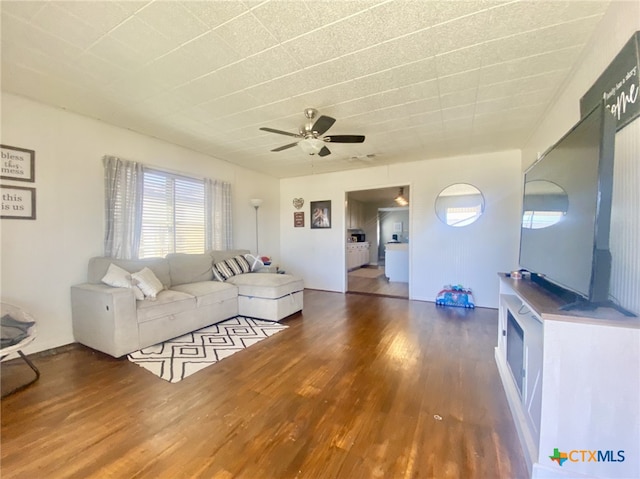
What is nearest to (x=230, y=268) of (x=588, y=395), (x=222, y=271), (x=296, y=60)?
(x=222, y=271)

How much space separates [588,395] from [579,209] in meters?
0.86

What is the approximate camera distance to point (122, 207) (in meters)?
3.29

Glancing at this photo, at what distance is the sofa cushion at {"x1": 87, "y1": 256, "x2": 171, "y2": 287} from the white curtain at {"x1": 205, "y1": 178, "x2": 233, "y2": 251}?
41.7 inches

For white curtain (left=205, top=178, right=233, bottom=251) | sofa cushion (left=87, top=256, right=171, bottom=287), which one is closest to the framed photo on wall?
white curtain (left=205, top=178, right=233, bottom=251)

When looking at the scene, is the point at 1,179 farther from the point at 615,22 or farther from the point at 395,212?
the point at 395,212

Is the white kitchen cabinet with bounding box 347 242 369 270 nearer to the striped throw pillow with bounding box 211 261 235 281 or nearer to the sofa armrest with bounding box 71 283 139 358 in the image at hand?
the striped throw pillow with bounding box 211 261 235 281

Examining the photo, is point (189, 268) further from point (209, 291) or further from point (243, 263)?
point (243, 263)

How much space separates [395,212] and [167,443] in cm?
1038

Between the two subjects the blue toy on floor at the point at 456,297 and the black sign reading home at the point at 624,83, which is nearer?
the black sign reading home at the point at 624,83

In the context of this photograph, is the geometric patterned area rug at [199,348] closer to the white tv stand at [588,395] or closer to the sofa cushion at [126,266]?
the sofa cushion at [126,266]

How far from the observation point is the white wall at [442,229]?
4.27 metres

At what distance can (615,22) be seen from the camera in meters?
1.55

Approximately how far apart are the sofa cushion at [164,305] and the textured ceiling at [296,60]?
6.83 ft

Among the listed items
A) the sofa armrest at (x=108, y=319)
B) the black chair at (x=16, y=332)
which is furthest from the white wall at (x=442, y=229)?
the black chair at (x=16, y=332)
